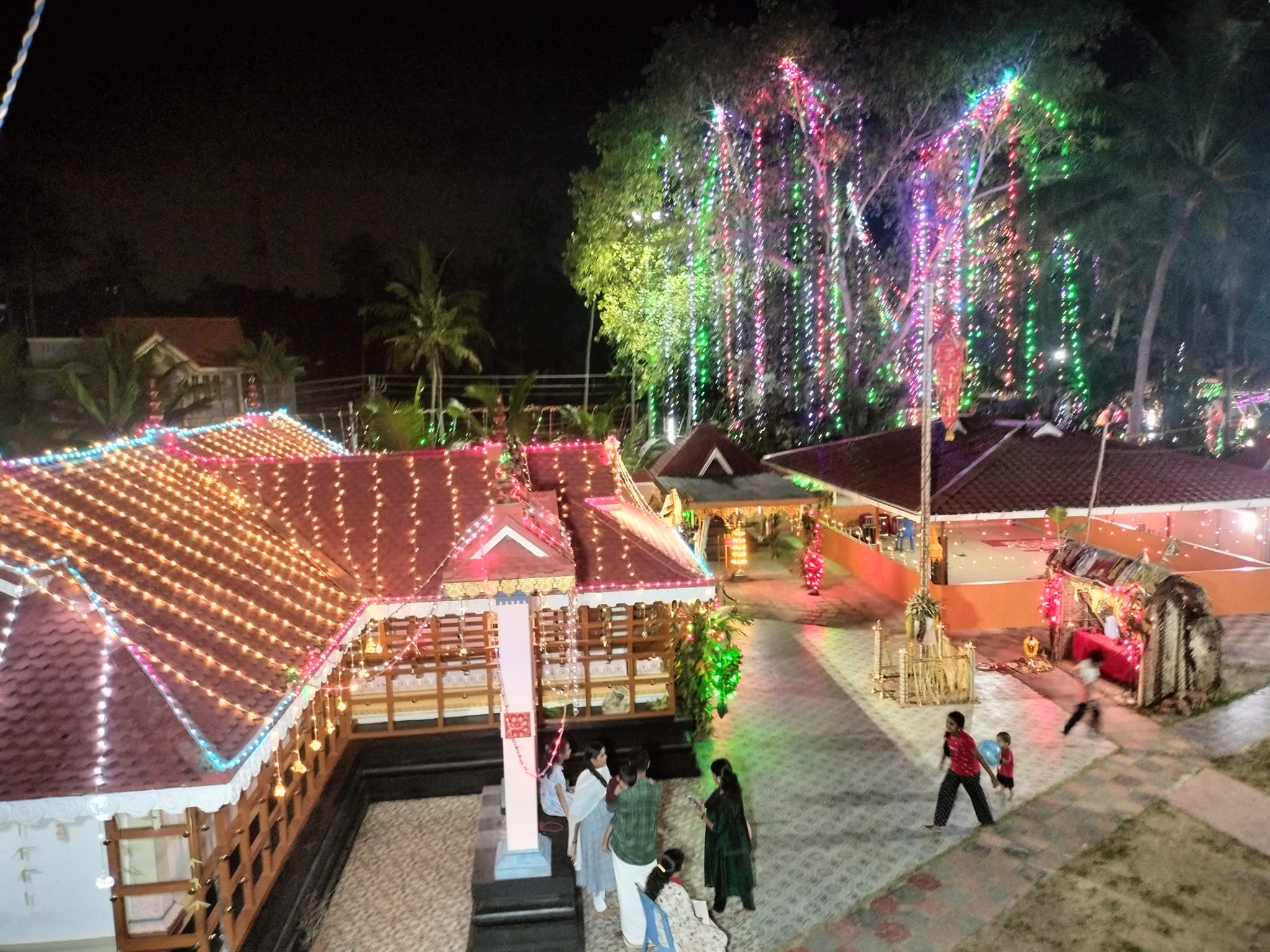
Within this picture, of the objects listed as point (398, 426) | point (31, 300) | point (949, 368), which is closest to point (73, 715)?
point (949, 368)

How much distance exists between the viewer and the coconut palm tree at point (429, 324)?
33125mm

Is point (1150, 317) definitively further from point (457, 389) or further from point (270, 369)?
point (270, 369)

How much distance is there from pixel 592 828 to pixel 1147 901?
4487 millimetres

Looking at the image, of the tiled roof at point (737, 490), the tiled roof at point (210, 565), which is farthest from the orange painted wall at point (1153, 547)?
the tiled roof at point (210, 565)

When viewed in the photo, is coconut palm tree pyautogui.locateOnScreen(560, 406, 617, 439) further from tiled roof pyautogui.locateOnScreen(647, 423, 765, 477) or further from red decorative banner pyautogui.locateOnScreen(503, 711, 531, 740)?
red decorative banner pyautogui.locateOnScreen(503, 711, 531, 740)

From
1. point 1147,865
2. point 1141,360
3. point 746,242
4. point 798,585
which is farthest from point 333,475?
point 1141,360

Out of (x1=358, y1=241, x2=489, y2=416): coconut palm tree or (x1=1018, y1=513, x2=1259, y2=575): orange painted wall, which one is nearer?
(x1=1018, y1=513, x2=1259, y2=575): orange painted wall

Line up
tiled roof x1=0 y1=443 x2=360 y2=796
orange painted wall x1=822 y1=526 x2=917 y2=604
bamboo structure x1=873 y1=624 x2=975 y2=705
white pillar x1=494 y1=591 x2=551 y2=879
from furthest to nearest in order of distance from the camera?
orange painted wall x1=822 y1=526 x2=917 y2=604 < bamboo structure x1=873 y1=624 x2=975 y2=705 < white pillar x1=494 y1=591 x2=551 y2=879 < tiled roof x1=0 y1=443 x2=360 y2=796

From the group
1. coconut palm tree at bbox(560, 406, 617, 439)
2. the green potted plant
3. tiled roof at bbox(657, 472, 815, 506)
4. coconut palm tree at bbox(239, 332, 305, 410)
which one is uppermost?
coconut palm tree at bbox(239, 332, 305, 410)

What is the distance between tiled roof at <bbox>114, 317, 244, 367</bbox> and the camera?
33781 mm

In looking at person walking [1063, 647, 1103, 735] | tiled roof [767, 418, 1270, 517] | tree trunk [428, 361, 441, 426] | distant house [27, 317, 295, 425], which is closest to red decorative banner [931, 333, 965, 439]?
tiled roof [767, 418, 1270, 517]

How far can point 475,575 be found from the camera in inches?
252

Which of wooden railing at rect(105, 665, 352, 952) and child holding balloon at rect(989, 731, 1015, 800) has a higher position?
wooden railing at rect(105, 665, 352, 952)

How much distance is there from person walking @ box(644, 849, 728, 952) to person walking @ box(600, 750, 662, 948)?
0.12 metres
